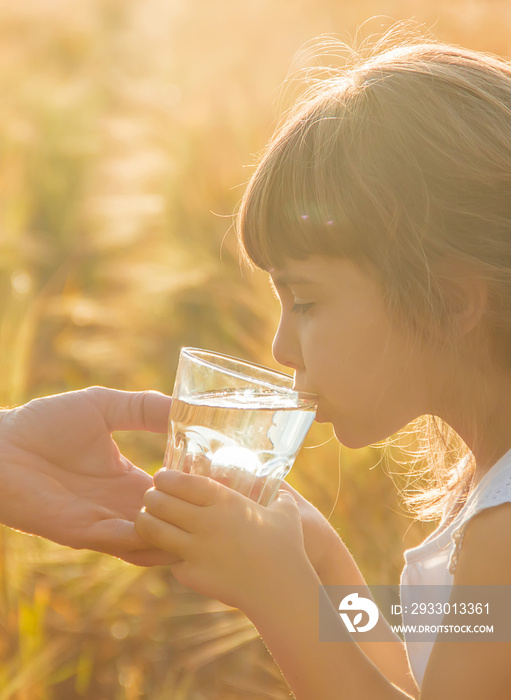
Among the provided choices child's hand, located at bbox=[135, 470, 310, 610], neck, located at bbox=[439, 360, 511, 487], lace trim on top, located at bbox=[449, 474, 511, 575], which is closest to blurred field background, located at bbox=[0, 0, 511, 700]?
neck, located at bbox=[439, 360, 511, 487]

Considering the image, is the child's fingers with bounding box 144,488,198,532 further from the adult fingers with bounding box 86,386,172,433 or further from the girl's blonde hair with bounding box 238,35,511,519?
the girl's blonde hair with bounding box 238,35,511,519

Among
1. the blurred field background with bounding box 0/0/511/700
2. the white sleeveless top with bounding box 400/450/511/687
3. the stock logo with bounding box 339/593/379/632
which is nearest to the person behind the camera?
the white sleeveless top with bounding box 400/450/511/687

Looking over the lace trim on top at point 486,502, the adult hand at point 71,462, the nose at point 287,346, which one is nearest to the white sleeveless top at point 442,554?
the lace trim on top at point 486,502

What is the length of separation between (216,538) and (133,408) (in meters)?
0.41

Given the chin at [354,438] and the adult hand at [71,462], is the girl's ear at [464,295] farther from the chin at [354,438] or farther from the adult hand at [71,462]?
the adult hand at [71,462]

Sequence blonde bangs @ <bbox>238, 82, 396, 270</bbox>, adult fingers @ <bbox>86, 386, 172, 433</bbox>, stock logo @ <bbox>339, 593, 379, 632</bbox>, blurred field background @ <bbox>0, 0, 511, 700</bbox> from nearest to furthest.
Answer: blonde bangs @ <bbox>238, 82, 396, 270</bbox>
adult fingers @ <bbox>86, 386, 172, 433</bbox>
stock logo @ <bbox>339, 593, 379, 632</bbox>
blurred field background @ <bbox>0, 0, 511, 700</bbox>

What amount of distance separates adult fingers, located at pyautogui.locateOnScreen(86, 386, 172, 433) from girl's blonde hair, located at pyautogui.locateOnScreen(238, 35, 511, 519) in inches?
11.9

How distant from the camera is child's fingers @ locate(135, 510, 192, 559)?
1067mm

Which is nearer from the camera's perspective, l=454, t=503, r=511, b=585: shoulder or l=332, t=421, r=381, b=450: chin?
l=454, t=503, r=511, b=585: shoulder

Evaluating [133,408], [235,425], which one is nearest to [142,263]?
[133,408]

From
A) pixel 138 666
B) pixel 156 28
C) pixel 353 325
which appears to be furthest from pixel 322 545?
pixel 156 28

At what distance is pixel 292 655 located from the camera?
3.53 feet

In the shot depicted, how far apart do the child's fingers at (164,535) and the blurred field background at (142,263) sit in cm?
105

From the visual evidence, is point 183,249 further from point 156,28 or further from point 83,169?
point 156,28
